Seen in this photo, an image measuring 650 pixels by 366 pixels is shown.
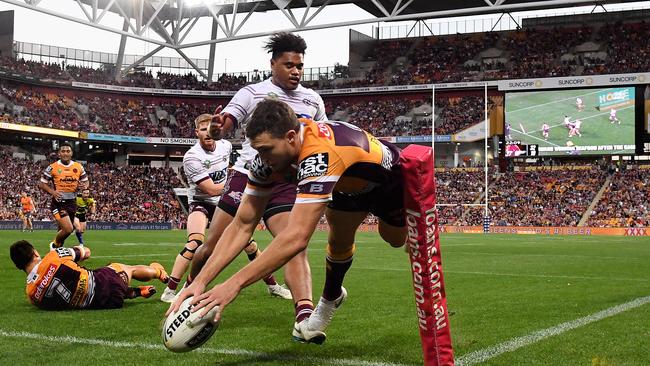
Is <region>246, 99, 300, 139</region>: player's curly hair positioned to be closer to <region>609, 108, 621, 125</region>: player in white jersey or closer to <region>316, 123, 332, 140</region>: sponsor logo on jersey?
<region>316, 123, 332, 140</region>: sponsor logo on jersey

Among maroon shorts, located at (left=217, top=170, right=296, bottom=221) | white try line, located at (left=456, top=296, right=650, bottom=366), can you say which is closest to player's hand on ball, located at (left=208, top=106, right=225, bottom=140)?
maroon shorts, located at (left=217, top=170, right=296, bottom=221)

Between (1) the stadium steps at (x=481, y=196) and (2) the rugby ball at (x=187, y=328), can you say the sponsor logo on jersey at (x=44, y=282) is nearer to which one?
(2) the rugby ball at (x=187, y=328)

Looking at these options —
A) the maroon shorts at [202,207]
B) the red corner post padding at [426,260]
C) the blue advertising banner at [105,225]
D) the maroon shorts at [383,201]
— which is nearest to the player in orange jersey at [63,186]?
the maroon shorts at [202,207]

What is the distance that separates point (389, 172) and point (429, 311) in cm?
88

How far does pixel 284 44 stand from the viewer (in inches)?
228

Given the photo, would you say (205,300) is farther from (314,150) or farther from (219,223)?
(219,223)

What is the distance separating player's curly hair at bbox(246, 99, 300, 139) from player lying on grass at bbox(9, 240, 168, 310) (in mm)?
4022

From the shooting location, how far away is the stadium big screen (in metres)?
44.0

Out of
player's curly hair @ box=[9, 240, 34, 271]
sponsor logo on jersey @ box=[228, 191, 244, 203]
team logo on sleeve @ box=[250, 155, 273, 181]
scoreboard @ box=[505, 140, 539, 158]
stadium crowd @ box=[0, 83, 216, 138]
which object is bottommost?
player's curly hair @ box=[9, 240, 34, 271]

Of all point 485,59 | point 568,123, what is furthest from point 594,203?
point 485,59

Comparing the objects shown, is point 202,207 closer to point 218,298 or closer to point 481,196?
point 218,298

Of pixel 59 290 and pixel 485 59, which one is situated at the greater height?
pixel 485 59

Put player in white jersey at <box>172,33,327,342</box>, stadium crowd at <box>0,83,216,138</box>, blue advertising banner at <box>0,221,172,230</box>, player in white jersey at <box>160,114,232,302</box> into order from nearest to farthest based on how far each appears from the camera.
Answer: player in white jersey at <box>172,33,327,342</box> → player in white jersey at <box>160,114,232,302</box> → blue advertising banner at <box>0,221,172,230</box> → stadium crowd at <box>0,83,216,138</box>

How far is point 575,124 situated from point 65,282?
4249cm
